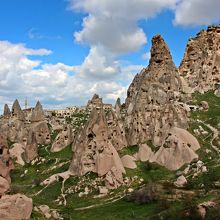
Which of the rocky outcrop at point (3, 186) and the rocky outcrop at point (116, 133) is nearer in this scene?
the rocky outcrop at point (3, 186)

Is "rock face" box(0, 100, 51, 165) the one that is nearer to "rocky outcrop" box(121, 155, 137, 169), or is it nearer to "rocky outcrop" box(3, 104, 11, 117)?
"rocky outcrop" box(3, 104, 11, 117)

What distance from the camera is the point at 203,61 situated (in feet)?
339

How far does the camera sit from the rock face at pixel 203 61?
322 feet

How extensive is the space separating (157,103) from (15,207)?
50803mm

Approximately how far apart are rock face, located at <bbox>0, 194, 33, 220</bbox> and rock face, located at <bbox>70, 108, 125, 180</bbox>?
27.9 m

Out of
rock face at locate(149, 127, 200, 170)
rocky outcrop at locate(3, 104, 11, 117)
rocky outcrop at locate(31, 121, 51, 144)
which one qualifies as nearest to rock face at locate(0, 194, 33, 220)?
rock face at locate(149, 127, 200, 170)

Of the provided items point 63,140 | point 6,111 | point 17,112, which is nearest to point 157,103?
point 63,140

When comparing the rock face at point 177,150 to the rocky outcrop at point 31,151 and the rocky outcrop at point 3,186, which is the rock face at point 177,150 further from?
the rocky outcrop at point 3,186

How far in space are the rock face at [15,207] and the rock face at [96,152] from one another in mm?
27924

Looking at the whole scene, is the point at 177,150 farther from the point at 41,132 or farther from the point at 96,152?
the point at 41,132

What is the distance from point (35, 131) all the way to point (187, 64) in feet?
135

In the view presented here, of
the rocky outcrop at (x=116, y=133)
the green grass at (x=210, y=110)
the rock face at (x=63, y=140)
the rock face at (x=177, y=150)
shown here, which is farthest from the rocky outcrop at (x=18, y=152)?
the green grass at (x=210, y=110)

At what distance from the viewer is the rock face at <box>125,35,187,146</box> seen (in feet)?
243

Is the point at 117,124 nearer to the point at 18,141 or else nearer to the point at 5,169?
the point at 18,141
